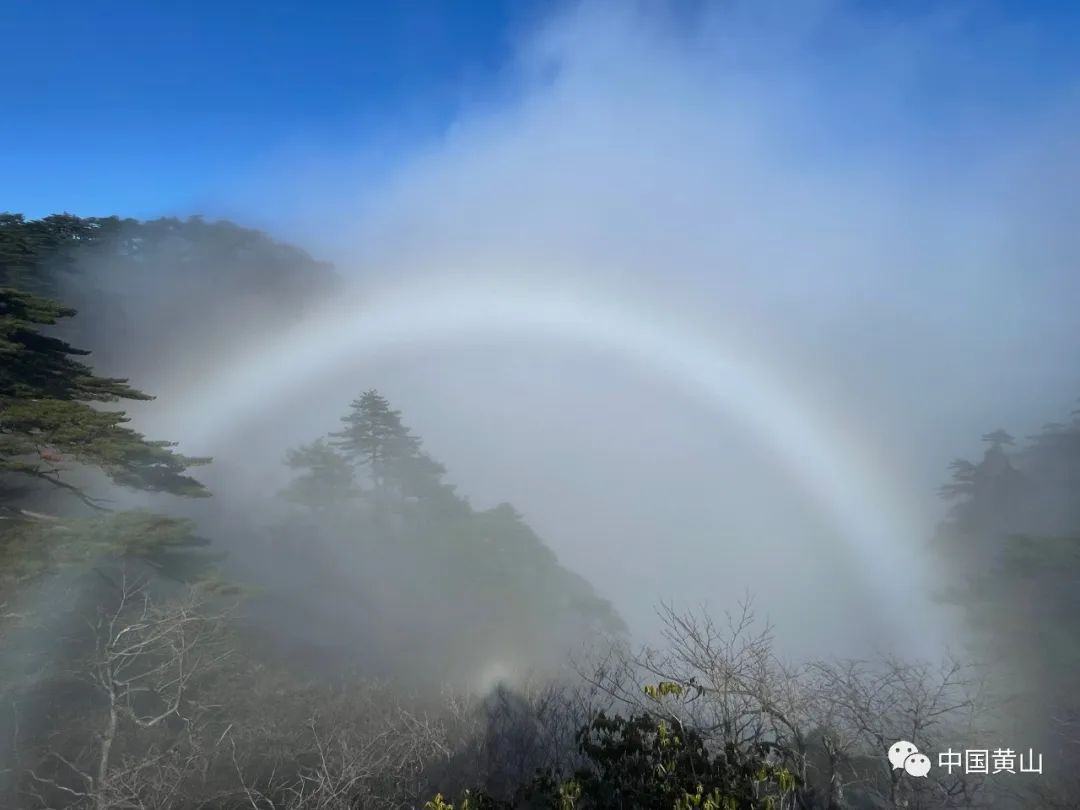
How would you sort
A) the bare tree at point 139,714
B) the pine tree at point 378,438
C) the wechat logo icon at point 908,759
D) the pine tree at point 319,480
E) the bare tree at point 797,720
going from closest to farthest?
the bare tree at point 797,720
the wechat logo icon at point 908,759
the bare tree at point 139,714
the pine tree at point 319,480
the pine tree at point 378,438

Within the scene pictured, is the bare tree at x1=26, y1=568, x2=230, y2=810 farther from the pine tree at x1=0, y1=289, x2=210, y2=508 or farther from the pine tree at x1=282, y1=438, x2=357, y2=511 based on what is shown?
the pine tree at x1=282, y1=438, x2=357, y2=511

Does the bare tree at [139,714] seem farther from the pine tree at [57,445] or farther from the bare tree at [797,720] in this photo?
the bare tree at [797,720]

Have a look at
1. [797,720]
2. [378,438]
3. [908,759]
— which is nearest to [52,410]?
[797,720]

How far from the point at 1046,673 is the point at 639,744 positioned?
27877 millimetres

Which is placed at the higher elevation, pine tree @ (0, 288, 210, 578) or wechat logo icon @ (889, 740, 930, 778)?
pine tree @ (0, 288, 210, 578)

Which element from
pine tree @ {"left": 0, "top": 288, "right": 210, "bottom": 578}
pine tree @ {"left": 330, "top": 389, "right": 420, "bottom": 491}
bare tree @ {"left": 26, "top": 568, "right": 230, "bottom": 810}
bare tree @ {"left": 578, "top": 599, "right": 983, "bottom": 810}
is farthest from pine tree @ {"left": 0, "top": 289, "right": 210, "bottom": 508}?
pine tree @ {"left": 330, "top": 389, "right": 420, "bottom": 491}

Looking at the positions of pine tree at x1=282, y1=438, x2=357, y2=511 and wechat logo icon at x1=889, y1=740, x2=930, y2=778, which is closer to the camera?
wechat logo icon at x1=889, y1=740, x2=930, y2=778

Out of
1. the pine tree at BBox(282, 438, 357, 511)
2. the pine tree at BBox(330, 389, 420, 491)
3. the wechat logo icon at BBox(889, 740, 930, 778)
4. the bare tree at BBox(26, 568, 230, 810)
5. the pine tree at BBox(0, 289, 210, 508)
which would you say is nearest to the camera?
the wechat logo icon at BBox(889, 740, 930, 778)

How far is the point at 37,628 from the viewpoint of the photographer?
15.0m

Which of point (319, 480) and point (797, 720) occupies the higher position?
point (319, 480)

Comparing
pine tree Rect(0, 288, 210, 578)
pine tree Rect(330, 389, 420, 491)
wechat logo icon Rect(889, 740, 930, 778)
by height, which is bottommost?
wechat logo icon Rect(889, 740, 930, 778)

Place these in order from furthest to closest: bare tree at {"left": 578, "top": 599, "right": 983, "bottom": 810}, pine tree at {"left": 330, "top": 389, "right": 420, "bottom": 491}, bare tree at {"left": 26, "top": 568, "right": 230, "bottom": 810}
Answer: pine tree at {"left": 330, "top": 389, "right": 420, "bottom": 491}
bare tree at {"left": 26, "top": 568, "right": 230, "bottom": 810}
bare tree at {"left": 578, "top": 599, "right": 983, "bottom": 810}

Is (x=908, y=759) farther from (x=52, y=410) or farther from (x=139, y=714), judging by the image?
(x=139, y=714)

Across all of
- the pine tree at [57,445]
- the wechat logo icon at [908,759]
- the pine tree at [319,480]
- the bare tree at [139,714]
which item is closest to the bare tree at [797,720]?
the wechat logo icon at [908,759]
